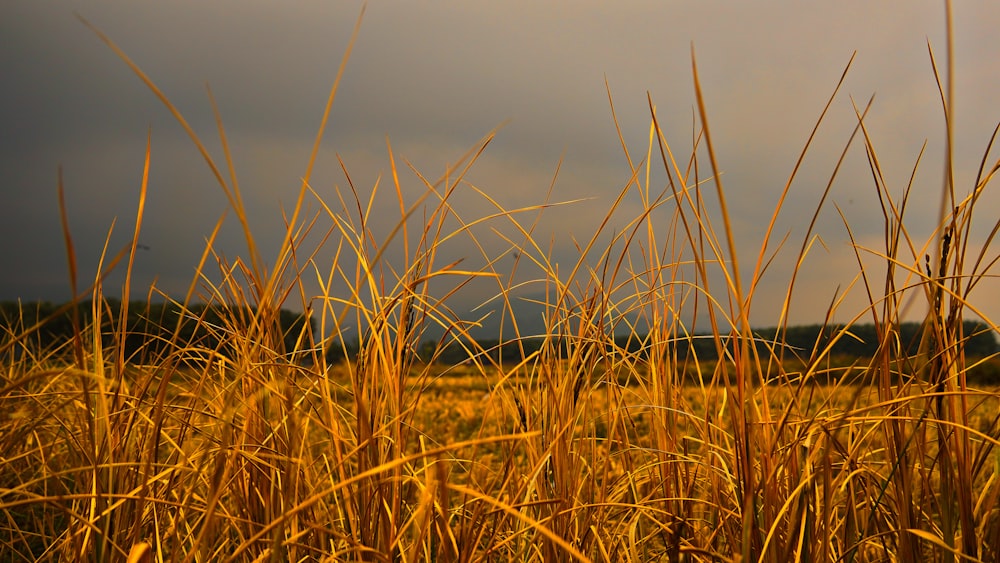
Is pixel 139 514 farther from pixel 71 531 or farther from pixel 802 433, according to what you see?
pixel 802 433

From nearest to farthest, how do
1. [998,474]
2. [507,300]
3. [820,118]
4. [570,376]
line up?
[820,118] < [998,474] < [570,376] < [507,300]

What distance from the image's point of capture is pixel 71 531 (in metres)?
1.32

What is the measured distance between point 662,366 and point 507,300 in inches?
17.2

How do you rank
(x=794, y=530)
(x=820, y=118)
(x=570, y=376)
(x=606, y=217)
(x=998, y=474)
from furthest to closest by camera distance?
(x=606, y=217), (x=570, y=376), (x=998, y=474), (x=820, y=118), (x=794, y=530)

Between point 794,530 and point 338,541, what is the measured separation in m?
1.04

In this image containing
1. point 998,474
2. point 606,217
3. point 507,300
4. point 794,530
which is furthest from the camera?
point 507,300

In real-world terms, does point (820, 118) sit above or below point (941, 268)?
above

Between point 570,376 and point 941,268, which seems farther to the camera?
point 570,376

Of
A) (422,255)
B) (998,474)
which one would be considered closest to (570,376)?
(422,255)

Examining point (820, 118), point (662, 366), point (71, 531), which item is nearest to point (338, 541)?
point (71, 531)

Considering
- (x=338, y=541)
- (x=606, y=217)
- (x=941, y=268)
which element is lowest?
(x=338, y=541)

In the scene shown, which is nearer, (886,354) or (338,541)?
(886,354)

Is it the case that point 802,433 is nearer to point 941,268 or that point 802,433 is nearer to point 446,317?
point 941,268

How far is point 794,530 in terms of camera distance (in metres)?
1.14
